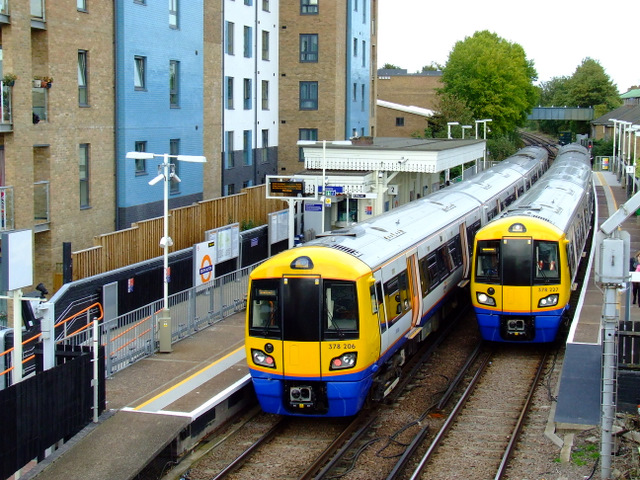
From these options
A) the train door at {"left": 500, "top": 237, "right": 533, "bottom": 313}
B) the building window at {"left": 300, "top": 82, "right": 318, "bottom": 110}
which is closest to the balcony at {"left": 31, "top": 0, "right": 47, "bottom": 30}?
the train door at {"left": 500, "top": 237, "right": 533, "bottom": 313}

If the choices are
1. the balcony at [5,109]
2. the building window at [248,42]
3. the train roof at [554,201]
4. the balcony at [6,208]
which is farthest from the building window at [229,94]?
the balcony at [6,208]

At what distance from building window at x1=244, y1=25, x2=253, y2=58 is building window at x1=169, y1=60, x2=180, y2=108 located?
843cm

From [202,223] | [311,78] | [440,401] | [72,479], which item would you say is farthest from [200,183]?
[72,479]

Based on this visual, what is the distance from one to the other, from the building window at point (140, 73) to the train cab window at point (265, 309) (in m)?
13.5

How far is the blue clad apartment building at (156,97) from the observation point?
24625 millimetres

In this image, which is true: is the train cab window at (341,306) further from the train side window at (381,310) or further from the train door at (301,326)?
the train side window at (381,310)

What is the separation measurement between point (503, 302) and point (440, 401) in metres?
3.45

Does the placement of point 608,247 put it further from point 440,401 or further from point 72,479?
point 72,479

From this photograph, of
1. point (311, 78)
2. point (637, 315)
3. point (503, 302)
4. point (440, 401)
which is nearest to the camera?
point (440, 401)

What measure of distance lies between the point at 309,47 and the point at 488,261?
25.8 metres

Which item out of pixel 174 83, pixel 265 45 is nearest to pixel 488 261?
pixel 174 83

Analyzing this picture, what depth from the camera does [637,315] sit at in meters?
20.6

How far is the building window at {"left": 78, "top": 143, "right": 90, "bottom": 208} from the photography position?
23297 mm

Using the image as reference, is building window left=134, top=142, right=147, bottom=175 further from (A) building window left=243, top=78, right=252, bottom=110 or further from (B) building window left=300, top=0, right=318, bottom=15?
(B) building window left=300, top=0, right=318, bottom=15
